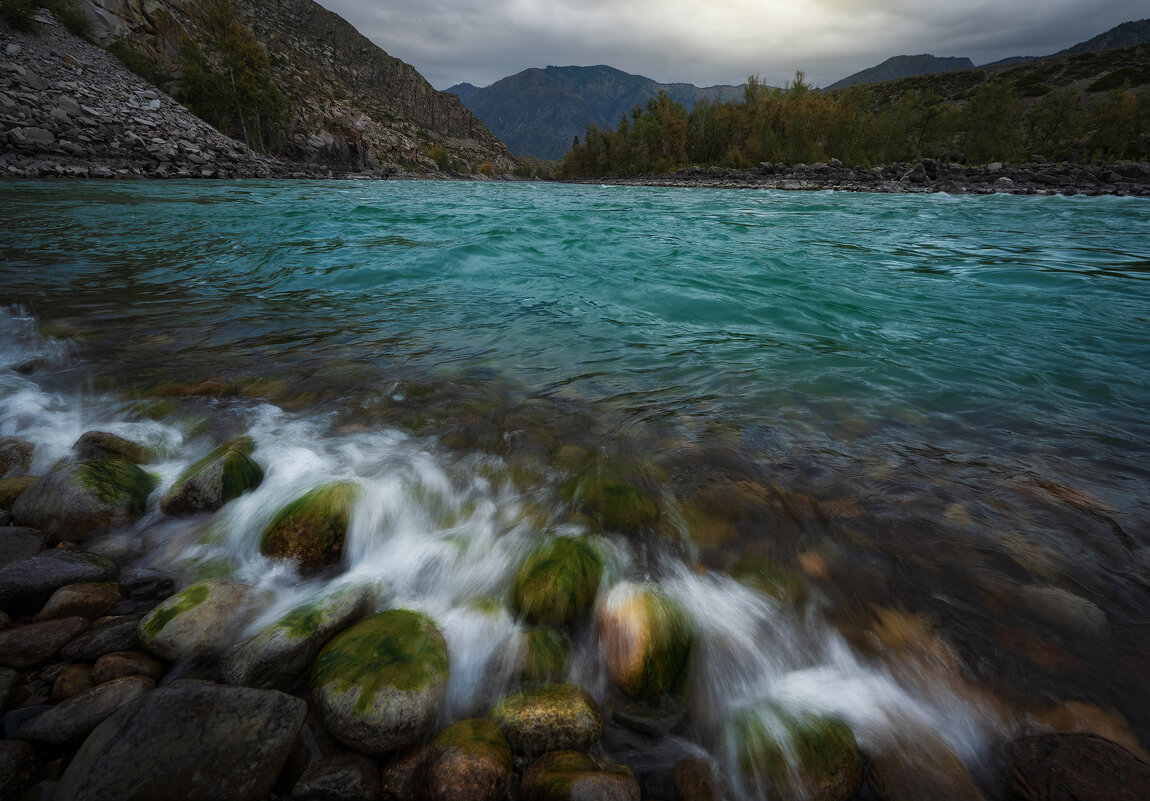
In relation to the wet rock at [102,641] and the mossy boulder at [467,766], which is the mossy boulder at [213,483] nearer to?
the wet rock at [102,641]

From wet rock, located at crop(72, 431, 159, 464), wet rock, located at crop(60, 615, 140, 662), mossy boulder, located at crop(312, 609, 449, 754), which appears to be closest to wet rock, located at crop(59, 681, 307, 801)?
mossy boulder, located at crop(312, 609, 449, 754)

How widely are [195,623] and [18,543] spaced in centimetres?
133

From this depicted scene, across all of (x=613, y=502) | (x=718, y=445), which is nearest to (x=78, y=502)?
(x=613, y=502)

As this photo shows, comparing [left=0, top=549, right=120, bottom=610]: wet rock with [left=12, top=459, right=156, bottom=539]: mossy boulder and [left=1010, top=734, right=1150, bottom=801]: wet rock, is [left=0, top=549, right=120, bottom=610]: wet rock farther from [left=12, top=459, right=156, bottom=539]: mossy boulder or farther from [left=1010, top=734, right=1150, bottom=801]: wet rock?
[left=1010, top=734, right=1150, bottom=801]: wet rock

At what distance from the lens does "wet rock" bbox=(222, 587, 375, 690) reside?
1815 millimetres

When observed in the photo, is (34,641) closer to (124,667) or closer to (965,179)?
(124,667)

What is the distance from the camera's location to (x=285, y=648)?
187 centimetres

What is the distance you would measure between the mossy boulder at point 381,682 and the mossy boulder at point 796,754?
1.18m

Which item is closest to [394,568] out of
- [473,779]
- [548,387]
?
[473,779]

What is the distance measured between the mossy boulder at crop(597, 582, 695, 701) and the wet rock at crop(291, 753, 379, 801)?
3.07 feet

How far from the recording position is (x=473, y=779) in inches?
58.4

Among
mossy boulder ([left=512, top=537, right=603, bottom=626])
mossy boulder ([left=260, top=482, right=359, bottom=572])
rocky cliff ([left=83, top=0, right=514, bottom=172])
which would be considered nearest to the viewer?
mossy boulder ([left=512, top=537, right=603, bottom=626])

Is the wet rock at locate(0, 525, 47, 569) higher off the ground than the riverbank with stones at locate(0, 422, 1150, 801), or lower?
higher

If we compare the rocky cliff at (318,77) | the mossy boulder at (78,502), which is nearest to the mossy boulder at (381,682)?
the mossy boulder at (78,502)
